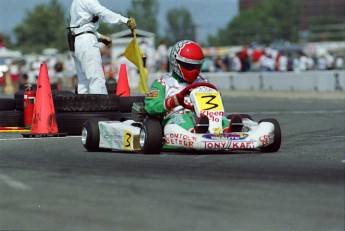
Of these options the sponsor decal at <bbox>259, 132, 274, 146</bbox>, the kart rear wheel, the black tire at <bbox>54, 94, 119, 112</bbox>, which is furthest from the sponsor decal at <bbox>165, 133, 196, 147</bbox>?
the black tire at <bbox>54, 94, 119, 112</bbox>

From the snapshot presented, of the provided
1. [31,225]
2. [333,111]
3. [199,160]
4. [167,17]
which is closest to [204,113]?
[199,160]

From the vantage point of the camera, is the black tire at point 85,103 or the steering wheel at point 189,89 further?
the black tire at point 85,103

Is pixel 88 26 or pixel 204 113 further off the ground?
pixel 88 26

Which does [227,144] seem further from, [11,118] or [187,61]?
[11,118]

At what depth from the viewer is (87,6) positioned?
1464 cm

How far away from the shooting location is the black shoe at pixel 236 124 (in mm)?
10195

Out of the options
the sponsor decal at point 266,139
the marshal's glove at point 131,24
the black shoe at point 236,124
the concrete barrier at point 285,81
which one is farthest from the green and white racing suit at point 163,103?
the concrete barrier at point 285,81

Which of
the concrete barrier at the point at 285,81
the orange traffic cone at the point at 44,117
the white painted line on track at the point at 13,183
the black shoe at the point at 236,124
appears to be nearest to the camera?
the white painted line on track at the point at 13,183

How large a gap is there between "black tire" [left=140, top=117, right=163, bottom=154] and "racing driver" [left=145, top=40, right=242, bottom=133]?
0.93 feet

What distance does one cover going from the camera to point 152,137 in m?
10.1

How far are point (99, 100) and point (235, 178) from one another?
553cm

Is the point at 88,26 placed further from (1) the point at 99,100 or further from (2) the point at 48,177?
(2) the point at 48,177

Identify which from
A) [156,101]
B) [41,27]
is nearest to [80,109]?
[156,101]

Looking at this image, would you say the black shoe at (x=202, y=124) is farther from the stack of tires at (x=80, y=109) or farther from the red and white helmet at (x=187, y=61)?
the stack of tires at (x=80, y=109)
